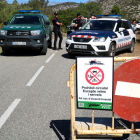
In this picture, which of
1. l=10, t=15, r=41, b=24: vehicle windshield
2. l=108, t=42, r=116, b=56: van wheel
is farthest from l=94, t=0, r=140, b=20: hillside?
l=108, t=42, r=116, b=56: van wheel

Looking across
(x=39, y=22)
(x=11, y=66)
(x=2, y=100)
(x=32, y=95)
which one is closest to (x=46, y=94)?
(x=32, y=95)

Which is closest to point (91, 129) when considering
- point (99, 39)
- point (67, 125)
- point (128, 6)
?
point (67, 125)

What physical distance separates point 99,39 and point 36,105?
5.69m

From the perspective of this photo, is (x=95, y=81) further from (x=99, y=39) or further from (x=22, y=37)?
(x=22, y=37)

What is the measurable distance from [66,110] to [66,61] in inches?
232

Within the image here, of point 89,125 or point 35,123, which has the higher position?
point 89,125

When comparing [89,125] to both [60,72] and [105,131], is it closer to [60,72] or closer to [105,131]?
[105,131]

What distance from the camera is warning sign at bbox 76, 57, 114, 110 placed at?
3270 mm

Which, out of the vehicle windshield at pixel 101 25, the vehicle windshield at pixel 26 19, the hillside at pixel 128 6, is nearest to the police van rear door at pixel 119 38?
the vehicle windshield at pixel 101 25

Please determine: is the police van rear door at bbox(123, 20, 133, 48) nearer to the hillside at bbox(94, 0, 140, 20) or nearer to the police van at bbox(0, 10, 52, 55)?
the police van at bbox(0, 10, 52, 55)

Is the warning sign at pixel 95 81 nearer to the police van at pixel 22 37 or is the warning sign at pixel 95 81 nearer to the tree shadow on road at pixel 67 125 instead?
the tree shadow on road at pixel 67 125

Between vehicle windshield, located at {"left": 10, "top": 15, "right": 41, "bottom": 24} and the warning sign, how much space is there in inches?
400

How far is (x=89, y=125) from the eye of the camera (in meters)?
3.55

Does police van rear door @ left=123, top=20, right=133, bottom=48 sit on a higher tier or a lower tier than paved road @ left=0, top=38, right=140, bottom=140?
higher
